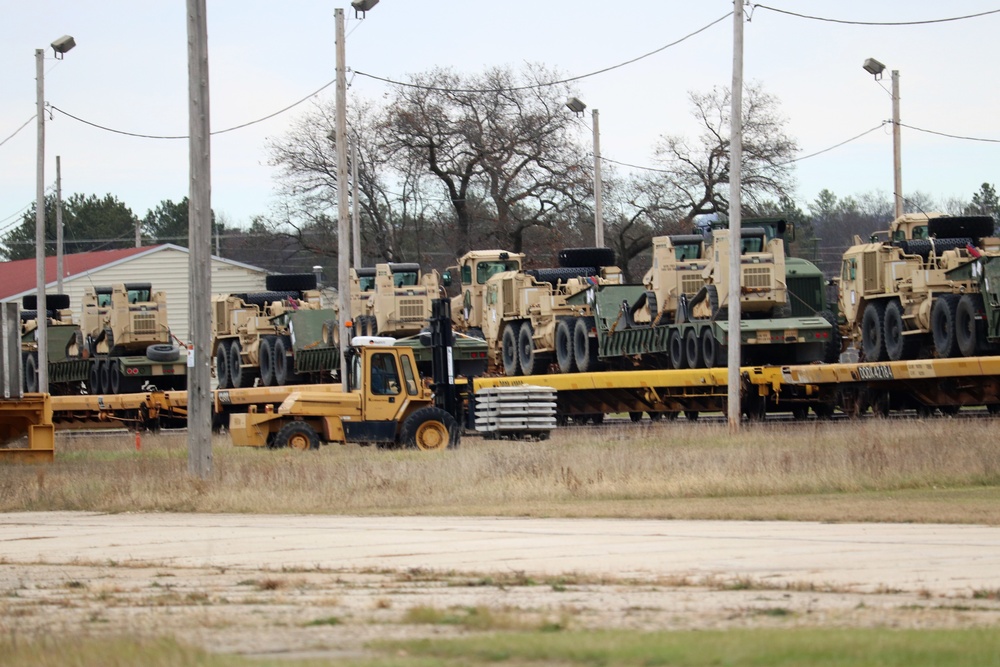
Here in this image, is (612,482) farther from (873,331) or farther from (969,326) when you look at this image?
(873,331)

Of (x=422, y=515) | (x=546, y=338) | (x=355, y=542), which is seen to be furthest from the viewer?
(x=546, y=338)

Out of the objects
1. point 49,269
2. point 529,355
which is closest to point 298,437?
point 529,355

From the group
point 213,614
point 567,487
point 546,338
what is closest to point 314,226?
point 546,338

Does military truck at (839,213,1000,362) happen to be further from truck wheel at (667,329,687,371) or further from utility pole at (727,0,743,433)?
utility pole at (727,0,743,433)

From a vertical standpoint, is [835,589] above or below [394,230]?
below

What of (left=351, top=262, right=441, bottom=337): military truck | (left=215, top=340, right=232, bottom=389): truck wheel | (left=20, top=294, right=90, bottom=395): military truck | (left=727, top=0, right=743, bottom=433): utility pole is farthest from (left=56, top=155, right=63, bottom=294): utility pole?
(left=727, top=0, right=743, bottom=433): utility pole

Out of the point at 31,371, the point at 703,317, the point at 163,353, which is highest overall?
the point at 703,317

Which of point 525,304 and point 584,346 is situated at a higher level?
point 525,304

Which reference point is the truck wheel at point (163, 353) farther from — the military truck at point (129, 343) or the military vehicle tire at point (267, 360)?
the military vehicle tire at point (267, 360)

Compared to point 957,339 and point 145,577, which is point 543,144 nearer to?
point 957,339

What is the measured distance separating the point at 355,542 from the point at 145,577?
2353 millimetres

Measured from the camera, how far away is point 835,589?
9.70m

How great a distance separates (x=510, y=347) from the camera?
3762 cm

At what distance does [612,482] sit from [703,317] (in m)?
13.1
